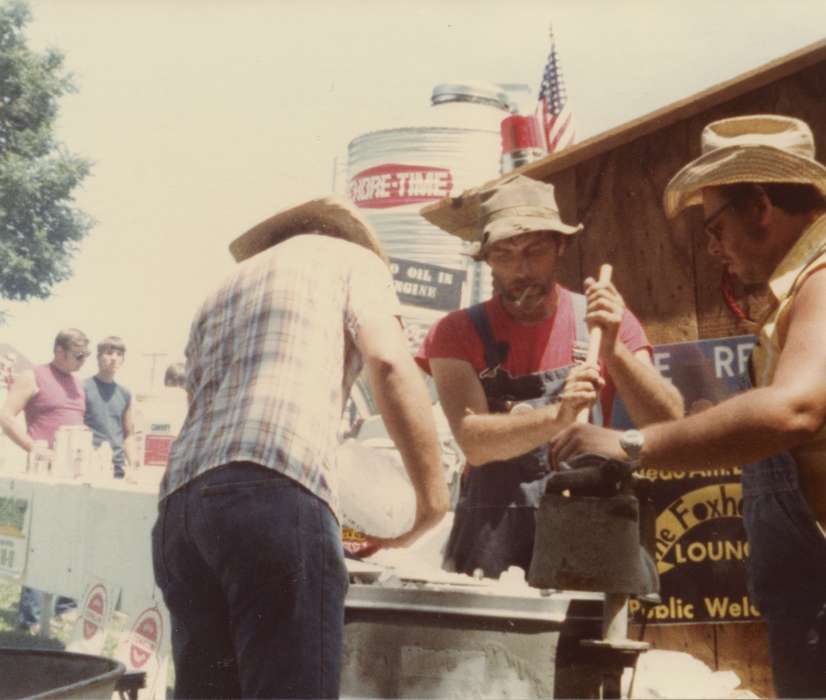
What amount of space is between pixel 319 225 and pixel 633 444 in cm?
103

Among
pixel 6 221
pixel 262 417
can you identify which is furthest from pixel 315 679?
pixel 6 221

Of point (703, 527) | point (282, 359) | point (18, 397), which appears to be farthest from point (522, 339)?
point (18, 397)

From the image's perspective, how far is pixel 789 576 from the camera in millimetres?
1933

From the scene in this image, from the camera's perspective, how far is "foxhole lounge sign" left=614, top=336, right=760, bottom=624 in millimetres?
4203

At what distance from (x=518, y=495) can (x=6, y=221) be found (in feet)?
54.6

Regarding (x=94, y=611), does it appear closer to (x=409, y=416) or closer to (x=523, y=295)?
(x=523, y=295)

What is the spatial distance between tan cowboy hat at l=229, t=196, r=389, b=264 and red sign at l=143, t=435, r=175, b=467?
15.3 feet

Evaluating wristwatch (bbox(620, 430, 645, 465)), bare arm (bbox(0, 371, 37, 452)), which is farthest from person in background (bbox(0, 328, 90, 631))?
wristwatch (bbox(620, 430, 645, 465))

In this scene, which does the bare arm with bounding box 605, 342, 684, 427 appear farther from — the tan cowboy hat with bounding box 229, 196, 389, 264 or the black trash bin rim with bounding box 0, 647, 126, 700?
the black trash bin rim with bounding box 0, 647, 126, 700

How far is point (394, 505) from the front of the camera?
8.36 ft

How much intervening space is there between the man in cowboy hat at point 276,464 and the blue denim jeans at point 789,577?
0.67 meters

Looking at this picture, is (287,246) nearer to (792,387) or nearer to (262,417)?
(262,417)

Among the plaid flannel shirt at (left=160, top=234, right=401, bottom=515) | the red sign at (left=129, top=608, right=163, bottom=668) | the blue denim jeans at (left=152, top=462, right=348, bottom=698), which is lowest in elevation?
the red sign at (left=129, top=608, right=163, bottom=668)

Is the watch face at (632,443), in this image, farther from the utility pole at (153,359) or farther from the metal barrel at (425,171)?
the utility pole at (153,359)
